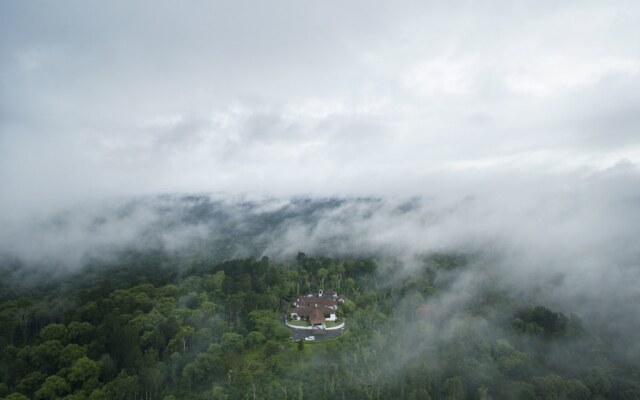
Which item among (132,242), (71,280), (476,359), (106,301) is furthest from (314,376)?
(132,242)

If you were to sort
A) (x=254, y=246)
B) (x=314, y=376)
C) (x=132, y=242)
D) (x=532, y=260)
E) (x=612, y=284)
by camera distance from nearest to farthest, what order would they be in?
(x=314, y=376), (x=612, y=284), (x=532, y=260), (x=132, y=242), (x=254, y=246)

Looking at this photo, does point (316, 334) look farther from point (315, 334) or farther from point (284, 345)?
point (284, 345)

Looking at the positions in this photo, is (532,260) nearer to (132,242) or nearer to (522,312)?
(522,312)

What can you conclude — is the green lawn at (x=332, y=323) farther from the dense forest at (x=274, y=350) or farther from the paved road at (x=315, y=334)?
the paved road at (x=315, y=334)

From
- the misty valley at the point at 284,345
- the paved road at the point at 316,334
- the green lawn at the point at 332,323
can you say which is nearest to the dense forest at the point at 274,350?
the misty valley at the point at 284,345

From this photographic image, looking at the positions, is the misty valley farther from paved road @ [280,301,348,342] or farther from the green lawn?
the green lawn

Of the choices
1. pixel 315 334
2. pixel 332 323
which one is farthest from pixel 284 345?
pixel 332 323

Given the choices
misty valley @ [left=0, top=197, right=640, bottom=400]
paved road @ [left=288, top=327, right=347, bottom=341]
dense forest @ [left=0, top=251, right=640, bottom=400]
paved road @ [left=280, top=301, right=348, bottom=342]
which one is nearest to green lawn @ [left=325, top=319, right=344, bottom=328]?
misty valley @ [left=0, top=197, right=640, bottom=400]
